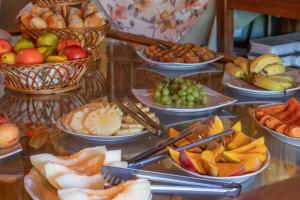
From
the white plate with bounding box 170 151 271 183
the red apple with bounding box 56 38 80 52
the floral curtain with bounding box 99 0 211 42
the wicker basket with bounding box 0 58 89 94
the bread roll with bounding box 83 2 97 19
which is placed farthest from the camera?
the floral curtain with bounding box 99 0 211 42

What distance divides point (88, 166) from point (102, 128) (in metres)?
0.22

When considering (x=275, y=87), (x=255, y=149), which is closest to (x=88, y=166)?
(x=255, y=149)

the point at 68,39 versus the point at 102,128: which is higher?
the point at 68,39

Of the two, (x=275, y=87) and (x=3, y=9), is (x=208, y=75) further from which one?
(x=3, y=9)

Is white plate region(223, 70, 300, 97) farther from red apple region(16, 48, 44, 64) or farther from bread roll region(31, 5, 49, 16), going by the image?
bread roll region(31, 5, 49, 16)

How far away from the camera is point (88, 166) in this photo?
0.89 m

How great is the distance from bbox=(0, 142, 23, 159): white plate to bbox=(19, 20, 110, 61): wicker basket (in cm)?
60

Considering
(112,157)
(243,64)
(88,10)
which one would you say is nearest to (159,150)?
(112,157)

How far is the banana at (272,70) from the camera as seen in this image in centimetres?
147

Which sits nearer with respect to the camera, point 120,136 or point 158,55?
point 120,136

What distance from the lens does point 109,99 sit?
1385 millimetres

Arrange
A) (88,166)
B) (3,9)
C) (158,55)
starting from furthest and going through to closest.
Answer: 1. (3,9)
2. (158,55)
3. (88,166)

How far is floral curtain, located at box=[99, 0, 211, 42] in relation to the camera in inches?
120

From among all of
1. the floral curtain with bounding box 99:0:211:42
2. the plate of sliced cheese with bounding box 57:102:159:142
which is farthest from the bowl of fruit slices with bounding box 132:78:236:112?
the floral curtain with bounding box 99:0:211:42
